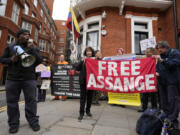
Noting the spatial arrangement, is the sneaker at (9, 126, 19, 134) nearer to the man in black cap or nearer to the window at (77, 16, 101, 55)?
the man in black cap

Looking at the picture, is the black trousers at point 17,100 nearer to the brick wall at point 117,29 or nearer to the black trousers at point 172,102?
the black trousers at point 172,102

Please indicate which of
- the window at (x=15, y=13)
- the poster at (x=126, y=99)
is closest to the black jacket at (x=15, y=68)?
the poster at (x=126, y=99)

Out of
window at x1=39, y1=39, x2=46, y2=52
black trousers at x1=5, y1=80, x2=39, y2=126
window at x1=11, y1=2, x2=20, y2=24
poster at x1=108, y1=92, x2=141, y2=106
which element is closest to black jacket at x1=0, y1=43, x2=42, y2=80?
black trousers at x1=5, y1=80, x2=39, y2=126

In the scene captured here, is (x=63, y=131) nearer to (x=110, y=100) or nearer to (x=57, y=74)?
(x=110, y=100)

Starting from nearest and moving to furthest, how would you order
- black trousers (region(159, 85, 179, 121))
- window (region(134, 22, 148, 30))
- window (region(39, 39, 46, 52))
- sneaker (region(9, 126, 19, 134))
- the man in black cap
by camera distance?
sneaker (region(9, 126, 19, 134)), the man in black cap, black trousers (region(159, 85, 179, 121)), window (region(134, 22, 148, 30)), window (region(39, 39, 46, 52))

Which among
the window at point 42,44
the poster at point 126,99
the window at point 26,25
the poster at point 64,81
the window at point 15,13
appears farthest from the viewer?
the window at point 42,44

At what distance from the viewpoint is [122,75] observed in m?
3.54

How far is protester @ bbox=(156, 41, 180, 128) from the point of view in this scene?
2500mm

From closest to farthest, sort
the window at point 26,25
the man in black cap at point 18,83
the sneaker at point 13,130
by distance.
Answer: the sneaker at point 13,130
the man in black cap at point 18,83
the window at point 26,25

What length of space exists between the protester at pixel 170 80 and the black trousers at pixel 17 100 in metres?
2.82

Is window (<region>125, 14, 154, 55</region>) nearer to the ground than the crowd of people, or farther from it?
farther from it

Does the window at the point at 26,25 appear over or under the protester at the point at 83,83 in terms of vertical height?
over

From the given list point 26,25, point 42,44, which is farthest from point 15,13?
point 42,44

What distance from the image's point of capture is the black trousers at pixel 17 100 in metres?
2.30
